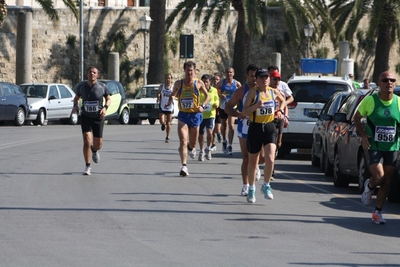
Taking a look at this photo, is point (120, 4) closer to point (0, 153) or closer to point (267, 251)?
point (0, 153)

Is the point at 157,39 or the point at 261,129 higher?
the point at 157,39

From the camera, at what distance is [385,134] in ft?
38.6

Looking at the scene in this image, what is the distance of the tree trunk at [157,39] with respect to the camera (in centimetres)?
4056

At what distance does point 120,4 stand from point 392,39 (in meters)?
23.5

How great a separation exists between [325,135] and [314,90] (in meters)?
3.29

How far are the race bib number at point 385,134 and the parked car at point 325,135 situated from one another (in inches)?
195

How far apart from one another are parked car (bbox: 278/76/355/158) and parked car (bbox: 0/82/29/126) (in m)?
14.1

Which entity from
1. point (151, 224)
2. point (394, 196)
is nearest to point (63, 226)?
point (151, 224)

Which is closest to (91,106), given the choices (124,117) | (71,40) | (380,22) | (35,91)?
(35,91)

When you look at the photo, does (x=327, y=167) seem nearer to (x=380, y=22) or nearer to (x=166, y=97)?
(x=166, y=97)

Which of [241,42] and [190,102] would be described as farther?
[241,42]

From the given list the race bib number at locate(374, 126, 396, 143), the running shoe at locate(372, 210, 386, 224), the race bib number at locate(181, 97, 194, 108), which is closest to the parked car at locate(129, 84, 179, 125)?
the race bib number at locate(181, 97, 194, 108)

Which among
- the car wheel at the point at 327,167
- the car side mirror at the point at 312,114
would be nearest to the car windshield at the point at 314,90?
the car side mirror at the point at 312,114

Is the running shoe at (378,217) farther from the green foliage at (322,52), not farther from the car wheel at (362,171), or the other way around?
the green foliage at (322,52)
